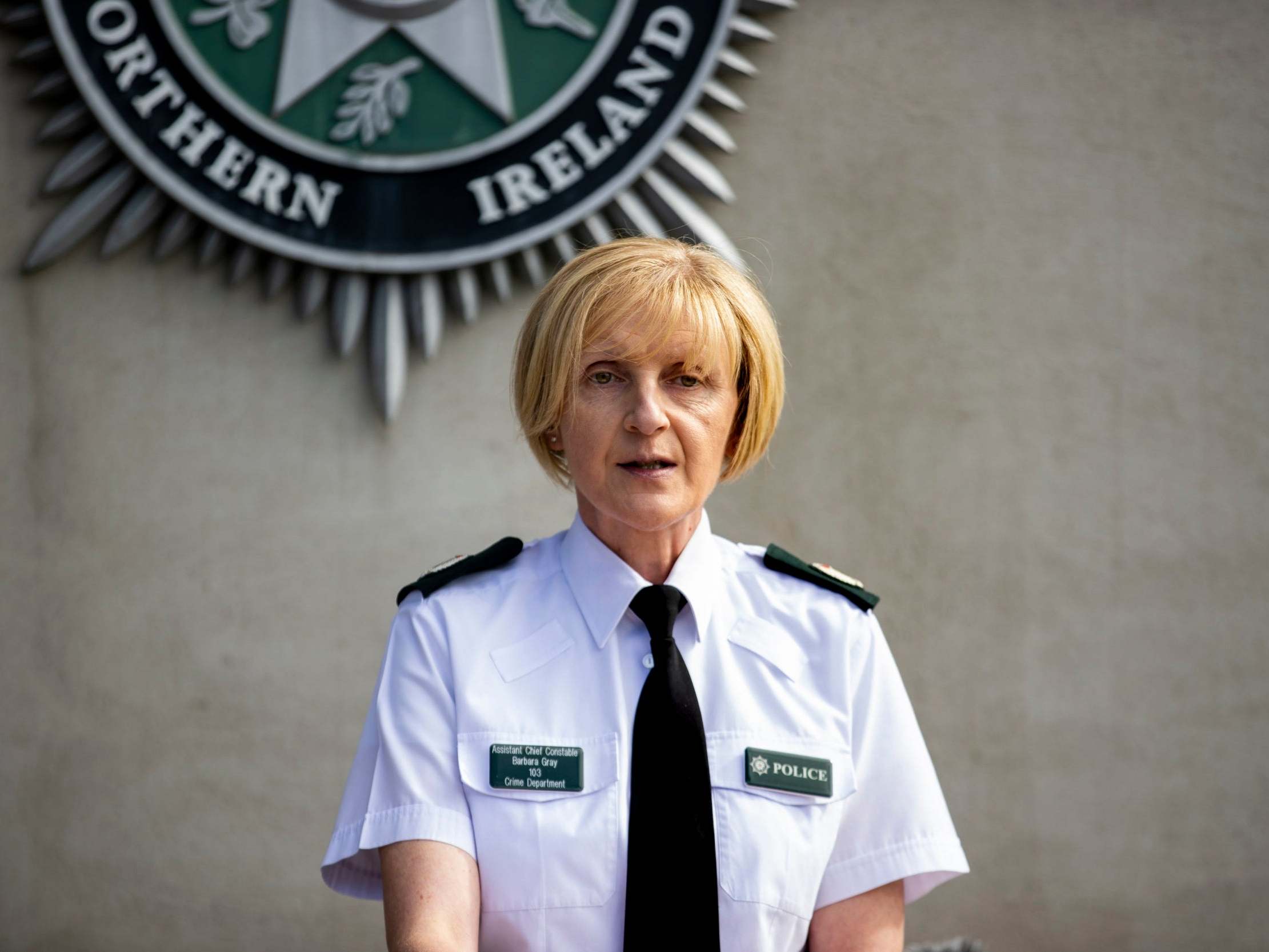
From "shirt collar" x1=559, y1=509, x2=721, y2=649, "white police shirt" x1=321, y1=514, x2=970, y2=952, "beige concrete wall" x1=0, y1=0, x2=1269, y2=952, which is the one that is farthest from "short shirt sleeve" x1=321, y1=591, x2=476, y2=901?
"beige concrete wall" x1=0, y1=0, x2=1269, y2=952

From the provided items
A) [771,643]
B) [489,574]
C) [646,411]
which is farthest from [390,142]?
[771,643]

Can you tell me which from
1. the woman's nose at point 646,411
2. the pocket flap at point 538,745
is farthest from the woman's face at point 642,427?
the pocket flap at point 538,745

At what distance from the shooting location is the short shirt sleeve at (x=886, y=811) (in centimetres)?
160

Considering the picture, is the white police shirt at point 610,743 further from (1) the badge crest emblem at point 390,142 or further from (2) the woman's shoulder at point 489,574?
(1) the badge crest emblem at point 390,142

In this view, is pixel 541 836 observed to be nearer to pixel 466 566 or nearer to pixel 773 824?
pixel 773 824

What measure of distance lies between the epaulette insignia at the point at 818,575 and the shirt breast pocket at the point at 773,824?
0.70ft

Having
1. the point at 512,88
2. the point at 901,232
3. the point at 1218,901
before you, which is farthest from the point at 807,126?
the point at 1218,901

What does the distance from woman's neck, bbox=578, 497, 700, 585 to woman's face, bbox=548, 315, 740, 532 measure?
4 cm

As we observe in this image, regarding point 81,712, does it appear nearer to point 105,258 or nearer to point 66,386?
point 66,386

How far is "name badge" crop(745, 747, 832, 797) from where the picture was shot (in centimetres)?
155

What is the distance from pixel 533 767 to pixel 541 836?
8cm

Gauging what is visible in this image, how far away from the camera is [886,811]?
1.62m

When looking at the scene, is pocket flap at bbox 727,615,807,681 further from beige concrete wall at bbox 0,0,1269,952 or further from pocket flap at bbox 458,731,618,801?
beige concrete wall at bbox 0,0,1269,952

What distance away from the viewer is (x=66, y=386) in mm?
2982
